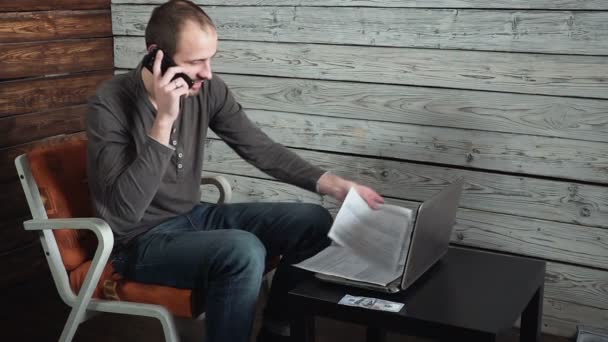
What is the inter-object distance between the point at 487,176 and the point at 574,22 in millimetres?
553

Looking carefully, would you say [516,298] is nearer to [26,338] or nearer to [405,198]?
[405,198]

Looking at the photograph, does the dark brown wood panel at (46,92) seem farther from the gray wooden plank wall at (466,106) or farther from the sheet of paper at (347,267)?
the sheet of paper at (347,267)

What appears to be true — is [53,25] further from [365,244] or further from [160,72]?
[365,244]

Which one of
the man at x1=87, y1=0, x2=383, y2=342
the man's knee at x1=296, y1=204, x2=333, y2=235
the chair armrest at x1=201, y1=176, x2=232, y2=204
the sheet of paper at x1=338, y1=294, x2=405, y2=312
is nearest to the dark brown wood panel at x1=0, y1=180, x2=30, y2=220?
the chair armrest at x1=201, y1=176, x2=232, y2=204

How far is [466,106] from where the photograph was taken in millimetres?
2615

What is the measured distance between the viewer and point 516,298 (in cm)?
187

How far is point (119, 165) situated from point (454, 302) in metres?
0.87

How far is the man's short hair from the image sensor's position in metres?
2.08

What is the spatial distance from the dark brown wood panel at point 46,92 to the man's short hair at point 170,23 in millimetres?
962

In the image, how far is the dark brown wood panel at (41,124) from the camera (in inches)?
113

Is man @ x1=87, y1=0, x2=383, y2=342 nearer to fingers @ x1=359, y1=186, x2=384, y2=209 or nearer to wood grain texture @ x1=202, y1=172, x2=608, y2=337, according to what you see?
fingers @ x1=359, y1=186, x2=384, y2=209

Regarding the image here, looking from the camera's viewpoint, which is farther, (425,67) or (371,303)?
(425,67)

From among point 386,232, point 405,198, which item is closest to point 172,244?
point 386,232

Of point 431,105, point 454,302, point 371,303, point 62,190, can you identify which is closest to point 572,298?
point 431,105
